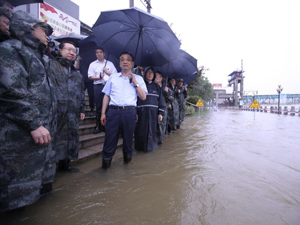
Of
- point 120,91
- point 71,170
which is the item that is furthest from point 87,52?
point 71,170

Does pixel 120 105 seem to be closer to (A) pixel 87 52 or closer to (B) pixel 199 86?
(A) pixel 87 52

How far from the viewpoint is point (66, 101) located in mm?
2414

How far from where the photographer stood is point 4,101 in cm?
135

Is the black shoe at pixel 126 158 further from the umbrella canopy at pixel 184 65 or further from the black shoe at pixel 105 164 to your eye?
the umbrella canopy at pixel 184 65

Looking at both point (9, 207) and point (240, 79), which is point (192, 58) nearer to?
point (9, 207)

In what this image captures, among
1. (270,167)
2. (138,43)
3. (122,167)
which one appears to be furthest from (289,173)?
(138,43)

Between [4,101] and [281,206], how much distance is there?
2788 millimetres

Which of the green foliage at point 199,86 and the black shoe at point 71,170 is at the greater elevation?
the green foliage at point 199,86

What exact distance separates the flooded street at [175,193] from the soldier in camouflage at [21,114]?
1.20 feet

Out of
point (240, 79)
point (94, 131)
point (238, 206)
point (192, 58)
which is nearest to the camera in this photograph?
point (238, 206)

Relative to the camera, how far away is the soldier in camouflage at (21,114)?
1.37 meters

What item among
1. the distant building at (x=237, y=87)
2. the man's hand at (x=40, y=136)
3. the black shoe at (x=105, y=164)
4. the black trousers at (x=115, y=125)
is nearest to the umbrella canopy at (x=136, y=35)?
the black trousers at (x=115, y=125)

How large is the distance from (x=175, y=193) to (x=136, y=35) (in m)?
2.63

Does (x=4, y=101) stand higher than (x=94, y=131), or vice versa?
(x=4, y=101)
